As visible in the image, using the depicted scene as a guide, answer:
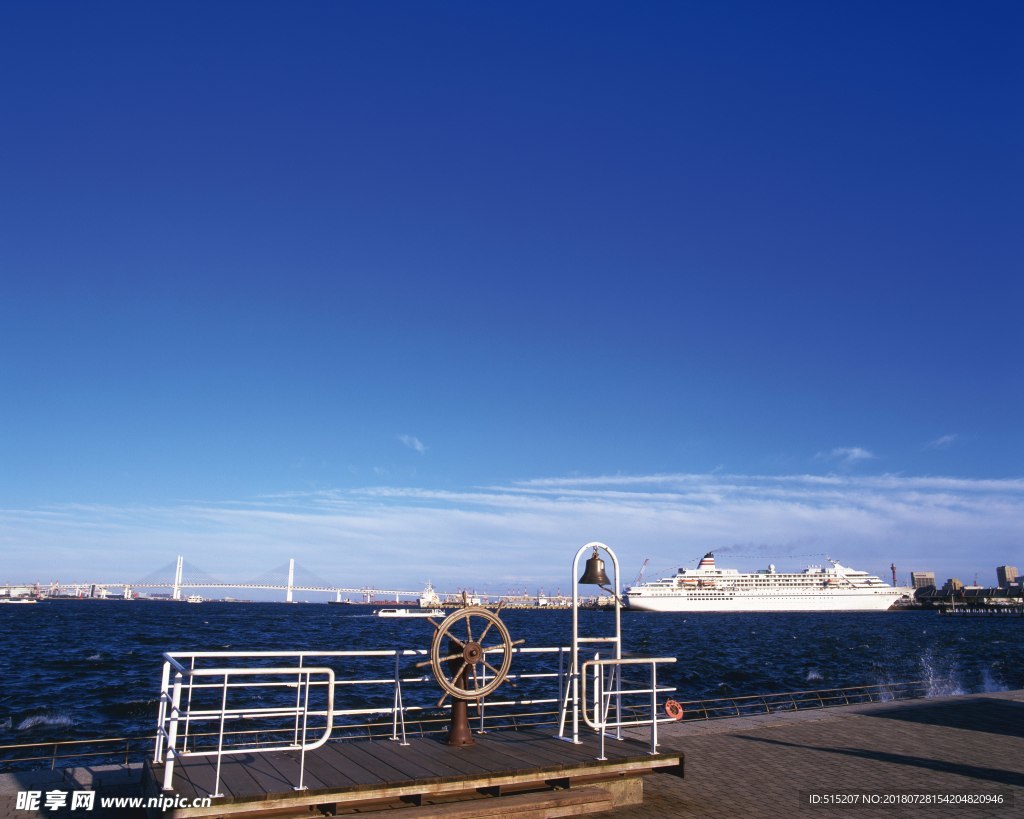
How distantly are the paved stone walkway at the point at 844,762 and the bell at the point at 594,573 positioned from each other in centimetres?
274

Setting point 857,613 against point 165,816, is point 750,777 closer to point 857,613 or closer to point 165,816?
point 165,816

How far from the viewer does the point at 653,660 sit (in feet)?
31.7

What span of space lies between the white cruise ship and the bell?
153 meters

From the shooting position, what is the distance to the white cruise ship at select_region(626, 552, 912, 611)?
155 metres

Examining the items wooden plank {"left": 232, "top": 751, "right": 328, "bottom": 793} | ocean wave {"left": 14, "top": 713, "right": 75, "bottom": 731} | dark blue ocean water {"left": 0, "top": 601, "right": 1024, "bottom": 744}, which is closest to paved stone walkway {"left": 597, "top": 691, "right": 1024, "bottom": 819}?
dark blue ocean water {"left": 0, "top": 601, "right": 1024, "bottom": 744}

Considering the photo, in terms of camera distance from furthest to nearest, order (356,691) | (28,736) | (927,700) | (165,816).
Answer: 1. (356,691)
2. (28,736)
3. (927,700)
4. (165,816)

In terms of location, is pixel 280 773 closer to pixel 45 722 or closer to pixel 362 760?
pixel 362 760

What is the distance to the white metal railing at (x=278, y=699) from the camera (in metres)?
7.60

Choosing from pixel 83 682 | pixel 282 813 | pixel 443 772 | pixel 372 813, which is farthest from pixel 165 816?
pixel 83 682

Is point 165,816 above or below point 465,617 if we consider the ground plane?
below

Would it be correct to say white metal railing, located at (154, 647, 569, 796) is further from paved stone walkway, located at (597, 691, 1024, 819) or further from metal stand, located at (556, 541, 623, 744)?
paved stone walkway, located at (597, 691, 1024, 819)

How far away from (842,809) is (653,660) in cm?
270

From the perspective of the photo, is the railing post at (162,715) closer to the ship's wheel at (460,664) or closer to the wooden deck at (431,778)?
the wooden deck at (431,778)

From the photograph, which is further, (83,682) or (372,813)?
(83,682)
